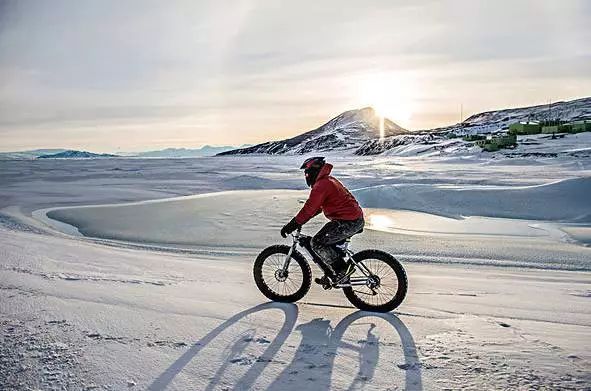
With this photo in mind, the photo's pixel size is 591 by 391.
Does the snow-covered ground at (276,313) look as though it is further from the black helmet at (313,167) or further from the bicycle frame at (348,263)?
the black helmet at (313,167)

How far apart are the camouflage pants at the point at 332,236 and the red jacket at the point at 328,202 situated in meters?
0.07

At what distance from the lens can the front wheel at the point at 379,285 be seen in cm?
616

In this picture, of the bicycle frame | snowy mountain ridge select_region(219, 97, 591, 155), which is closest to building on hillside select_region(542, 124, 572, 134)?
snowy mountain ridge select_region(219, 97, 591, 155)

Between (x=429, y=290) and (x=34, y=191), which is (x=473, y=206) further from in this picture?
(x=34, y=191)

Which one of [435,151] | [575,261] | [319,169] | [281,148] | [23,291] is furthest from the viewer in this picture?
[281,148]

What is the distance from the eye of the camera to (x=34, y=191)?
24.7m

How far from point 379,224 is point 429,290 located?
6.47m

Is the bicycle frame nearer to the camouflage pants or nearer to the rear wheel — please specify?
the camouflage pants

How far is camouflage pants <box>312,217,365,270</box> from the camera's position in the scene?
243 inches

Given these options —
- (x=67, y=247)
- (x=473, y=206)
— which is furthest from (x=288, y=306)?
(x=473, y=206)

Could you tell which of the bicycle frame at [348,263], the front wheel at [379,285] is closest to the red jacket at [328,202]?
the bicycle frame at [348,263]

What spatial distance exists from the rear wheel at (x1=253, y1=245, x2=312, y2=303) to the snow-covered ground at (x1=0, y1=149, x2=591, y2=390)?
0.22m

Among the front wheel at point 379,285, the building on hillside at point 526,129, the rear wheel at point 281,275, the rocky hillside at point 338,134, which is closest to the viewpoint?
the front wheel at point 379,285

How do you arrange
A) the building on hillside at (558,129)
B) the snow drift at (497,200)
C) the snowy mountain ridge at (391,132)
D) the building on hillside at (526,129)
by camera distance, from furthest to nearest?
the snowy mountain ridge at (391,132) → the building on hillside at (526,129) → the building on hillside at (558,129) → the snow drift at (497,200)
